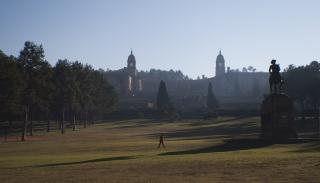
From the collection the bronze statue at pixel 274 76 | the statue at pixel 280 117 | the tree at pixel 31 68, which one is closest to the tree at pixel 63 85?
the tree at pixel 31 68

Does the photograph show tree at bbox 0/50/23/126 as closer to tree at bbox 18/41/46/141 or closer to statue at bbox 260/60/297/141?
tree at bbox 18/41/46/141

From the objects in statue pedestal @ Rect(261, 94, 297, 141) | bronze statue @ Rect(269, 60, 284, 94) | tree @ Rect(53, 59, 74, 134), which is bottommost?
statue pedestal @ Rect(261, 94, 297, 141)

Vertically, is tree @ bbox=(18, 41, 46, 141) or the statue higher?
tree @ bbox=(18, 41, 46, 141)

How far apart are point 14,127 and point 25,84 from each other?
4637cm

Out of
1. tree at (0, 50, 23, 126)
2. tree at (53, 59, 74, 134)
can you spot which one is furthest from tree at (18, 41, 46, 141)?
tree at (53, 59, 74, 134)

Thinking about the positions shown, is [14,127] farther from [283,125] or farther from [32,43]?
[283,125]

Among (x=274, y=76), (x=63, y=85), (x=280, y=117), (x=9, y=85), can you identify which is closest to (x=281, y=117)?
(x=280, y=117)

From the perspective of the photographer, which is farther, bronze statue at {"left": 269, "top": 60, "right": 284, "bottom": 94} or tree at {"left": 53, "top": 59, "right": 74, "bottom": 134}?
tree at {"left": 53, "top": 59, "right": 74, "bottom": 134}

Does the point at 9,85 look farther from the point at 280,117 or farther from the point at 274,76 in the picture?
the point at 280,117

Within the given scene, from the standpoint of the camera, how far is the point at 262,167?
2452cm

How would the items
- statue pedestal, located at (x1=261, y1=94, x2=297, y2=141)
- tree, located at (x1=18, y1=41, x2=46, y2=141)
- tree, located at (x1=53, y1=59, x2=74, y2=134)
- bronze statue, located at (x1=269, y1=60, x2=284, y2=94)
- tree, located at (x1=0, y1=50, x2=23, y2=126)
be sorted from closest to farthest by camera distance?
statue pedestal, located at (x1=261, y1=94, x2=297, y2=141) → bronze statue, located at (x1=269, y1=60, x2=284, y2=94) → tree, located at (x1=0, y1=50, x2=23, y2=126) → tree, located at (x1=18, y1=41, x2=46, y2=141) → tree, located at (x1=53, y1=59, x2=74, y2=134)

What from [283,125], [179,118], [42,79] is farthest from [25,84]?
[179,118]

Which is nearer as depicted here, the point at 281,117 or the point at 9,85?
the point at 281,117

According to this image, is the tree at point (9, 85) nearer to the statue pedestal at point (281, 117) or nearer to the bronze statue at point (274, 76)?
the bronze statue at point (274, 76)
